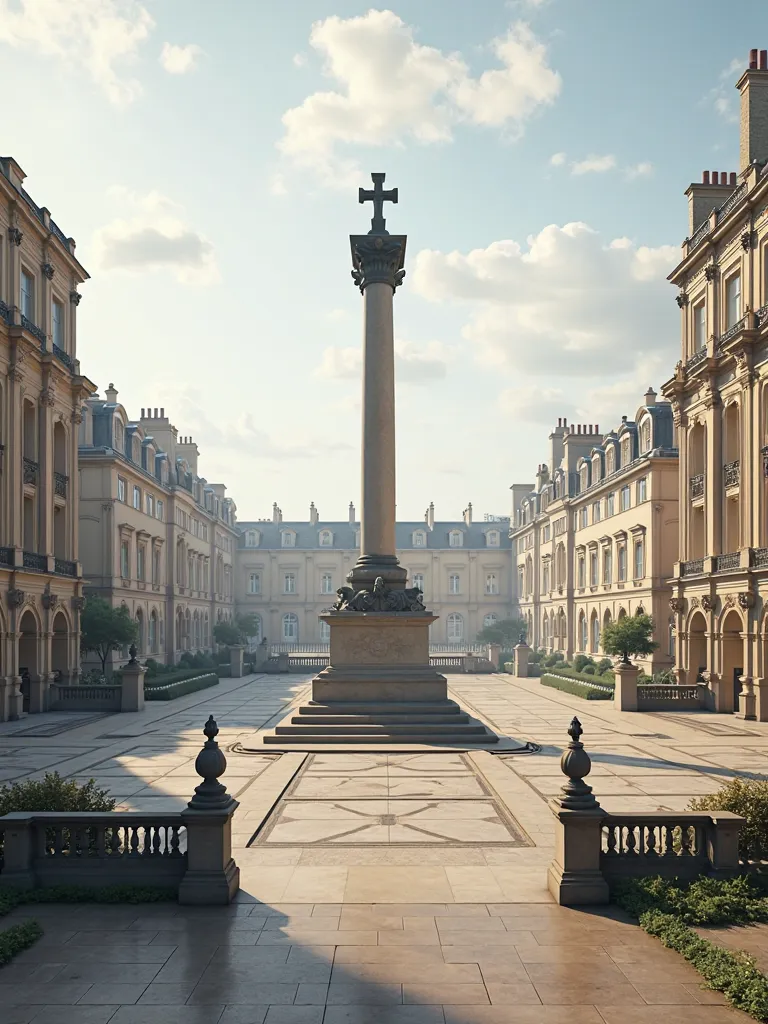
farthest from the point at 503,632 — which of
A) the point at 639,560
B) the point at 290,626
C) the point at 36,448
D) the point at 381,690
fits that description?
the point at 381,690

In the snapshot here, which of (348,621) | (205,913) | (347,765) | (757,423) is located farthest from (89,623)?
(205,913)

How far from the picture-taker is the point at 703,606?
38.0m

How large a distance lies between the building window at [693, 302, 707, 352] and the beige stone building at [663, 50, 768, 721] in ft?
0.16

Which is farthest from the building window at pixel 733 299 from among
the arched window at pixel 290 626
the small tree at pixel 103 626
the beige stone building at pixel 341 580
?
the arched window at pixel 290 626

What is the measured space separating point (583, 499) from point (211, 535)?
115ft

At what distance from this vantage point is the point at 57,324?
4056cm

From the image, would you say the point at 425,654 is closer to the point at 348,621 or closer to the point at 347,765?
the point at 348,621

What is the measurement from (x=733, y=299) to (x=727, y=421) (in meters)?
5.05

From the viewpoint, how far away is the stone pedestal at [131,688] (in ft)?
122

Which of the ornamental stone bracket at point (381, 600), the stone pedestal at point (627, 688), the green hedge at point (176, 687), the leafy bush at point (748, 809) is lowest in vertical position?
the green hedge at point (176, 687)

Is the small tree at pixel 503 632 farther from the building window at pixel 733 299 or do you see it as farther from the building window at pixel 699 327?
the building window at pixel 733 299

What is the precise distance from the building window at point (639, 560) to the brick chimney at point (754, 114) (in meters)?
23.1

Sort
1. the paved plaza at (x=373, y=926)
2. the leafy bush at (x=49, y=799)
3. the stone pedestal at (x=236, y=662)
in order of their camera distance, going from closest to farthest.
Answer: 1. the paved plaza at (x=373, y=926)
2. the leafy bush at (x=49, y=799)
3. the stone pedestal at (x=236, y=662)

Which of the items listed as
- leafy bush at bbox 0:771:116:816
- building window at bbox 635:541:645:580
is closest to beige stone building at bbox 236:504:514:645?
building window at bbox 635:541:645:580
